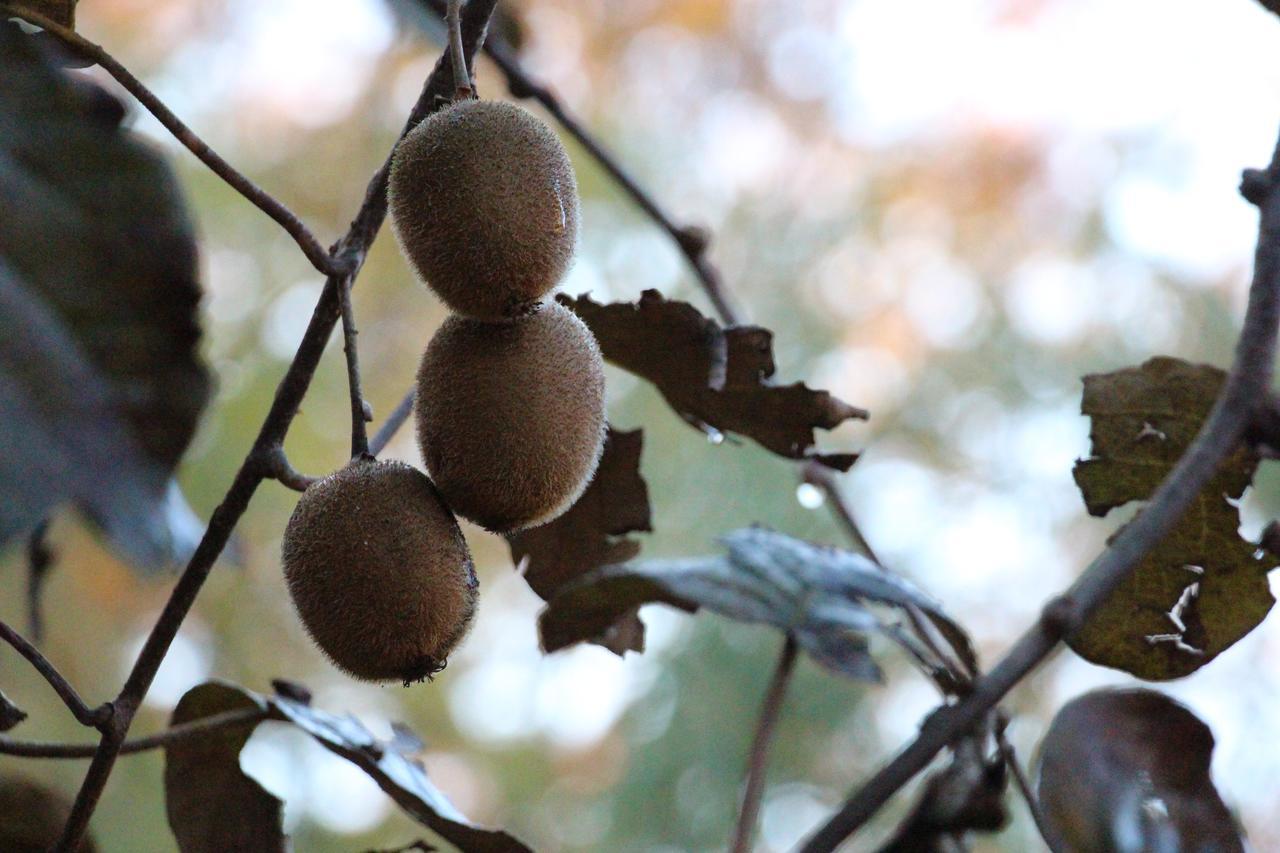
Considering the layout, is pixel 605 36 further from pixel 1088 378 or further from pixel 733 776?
pixel 1088 378

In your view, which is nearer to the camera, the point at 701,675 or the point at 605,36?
the point at 701,675

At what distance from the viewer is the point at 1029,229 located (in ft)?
15.5

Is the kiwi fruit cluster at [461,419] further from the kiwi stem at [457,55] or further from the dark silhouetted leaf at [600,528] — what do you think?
the dark silhouetted leaf at [600,528]

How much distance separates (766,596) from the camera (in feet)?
1.81

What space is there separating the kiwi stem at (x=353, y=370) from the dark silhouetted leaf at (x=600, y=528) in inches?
7.2

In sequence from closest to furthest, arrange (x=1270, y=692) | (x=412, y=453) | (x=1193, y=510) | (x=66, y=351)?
(x=1193, y=510) < (x=66, y=351) < (x=412, y=453) < (x=1270, y=692)

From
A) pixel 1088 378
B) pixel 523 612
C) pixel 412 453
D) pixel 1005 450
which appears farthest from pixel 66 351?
pixel 1005 450

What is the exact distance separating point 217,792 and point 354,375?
1.04 feet

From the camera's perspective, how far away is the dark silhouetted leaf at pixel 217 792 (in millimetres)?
880

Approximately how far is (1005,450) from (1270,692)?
1.05m

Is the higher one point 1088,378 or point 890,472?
point 1088,378

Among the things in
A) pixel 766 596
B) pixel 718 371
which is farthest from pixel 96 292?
pixel 766 596

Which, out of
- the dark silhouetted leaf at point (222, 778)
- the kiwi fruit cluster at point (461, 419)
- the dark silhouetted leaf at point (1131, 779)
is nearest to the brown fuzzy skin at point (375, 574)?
the kiwi fruit cluster at point (461, 419)

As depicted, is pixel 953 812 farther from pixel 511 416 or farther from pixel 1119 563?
pixel 511 416
